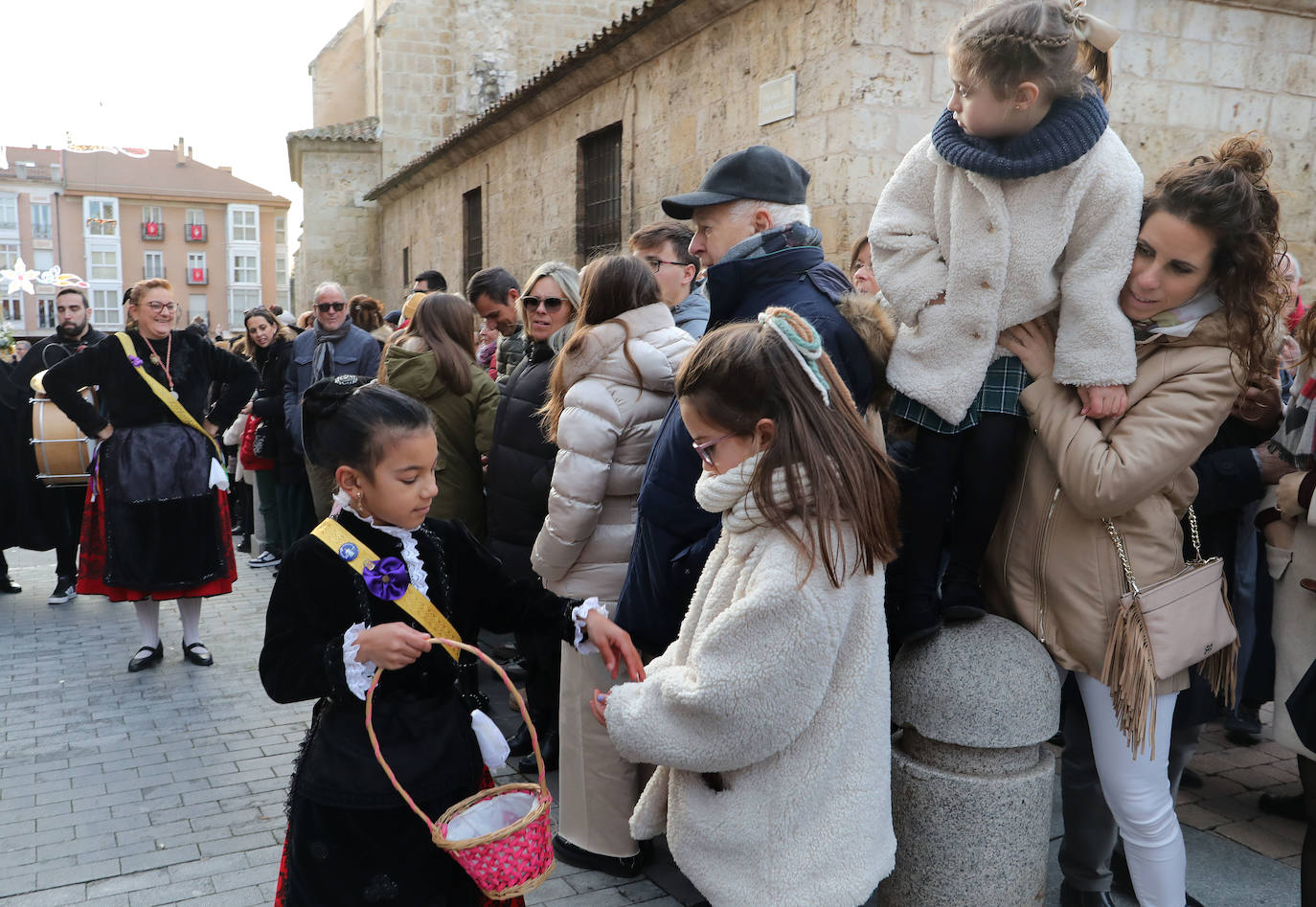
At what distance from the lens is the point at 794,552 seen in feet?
6.51

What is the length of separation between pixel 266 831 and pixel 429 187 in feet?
58.9

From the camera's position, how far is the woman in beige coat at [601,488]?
336 cm

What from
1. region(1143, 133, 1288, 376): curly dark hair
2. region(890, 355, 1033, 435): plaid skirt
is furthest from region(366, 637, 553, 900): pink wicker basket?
region(1143, 133, 1288, 376): curly dark hair

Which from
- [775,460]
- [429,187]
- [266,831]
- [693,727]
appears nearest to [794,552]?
[775,460]

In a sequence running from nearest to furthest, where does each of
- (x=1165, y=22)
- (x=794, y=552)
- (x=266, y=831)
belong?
(x=794, y=552) → (x=266, y=831) → (x=1165, y=22)

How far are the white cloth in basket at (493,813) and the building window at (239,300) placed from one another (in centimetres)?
6244

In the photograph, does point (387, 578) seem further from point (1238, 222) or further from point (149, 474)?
point (149, 474)

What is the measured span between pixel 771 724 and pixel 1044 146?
142 cm

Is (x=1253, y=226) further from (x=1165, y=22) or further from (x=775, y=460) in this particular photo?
(x=1165, y=22)

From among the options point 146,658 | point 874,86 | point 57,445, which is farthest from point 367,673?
point 874,86

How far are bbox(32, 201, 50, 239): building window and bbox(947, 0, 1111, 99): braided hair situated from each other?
65.9 metres

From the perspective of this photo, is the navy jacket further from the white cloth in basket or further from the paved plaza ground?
the paved plaza ground

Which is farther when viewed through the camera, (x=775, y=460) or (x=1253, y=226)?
(x=1253, y=226)

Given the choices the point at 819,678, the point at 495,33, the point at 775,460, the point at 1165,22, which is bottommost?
the point at 819,678
